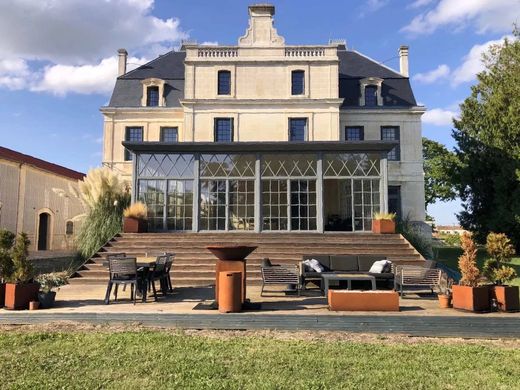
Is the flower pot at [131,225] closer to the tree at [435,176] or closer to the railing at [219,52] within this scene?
the railing at [219,52]

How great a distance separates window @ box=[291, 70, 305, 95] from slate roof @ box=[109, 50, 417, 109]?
287 cm

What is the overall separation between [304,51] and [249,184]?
1018cm

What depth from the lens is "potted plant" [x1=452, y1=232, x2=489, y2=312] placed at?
610 cm

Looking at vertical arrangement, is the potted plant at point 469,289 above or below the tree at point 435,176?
below

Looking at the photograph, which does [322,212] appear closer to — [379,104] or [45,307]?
[45,307]

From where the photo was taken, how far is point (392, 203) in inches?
888

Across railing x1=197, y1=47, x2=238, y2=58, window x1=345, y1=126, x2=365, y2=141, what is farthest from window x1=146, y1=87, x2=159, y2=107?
window x1=345, y1=126, x2=365, y2=141

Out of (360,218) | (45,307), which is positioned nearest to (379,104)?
(360,218)

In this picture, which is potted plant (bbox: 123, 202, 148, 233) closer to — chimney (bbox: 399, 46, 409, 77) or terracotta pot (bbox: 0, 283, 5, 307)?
terracotta pot (bbox: 0, 283, 5, 307)

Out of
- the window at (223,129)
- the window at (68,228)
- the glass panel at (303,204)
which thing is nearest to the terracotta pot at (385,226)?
the glass panel at (303,204)

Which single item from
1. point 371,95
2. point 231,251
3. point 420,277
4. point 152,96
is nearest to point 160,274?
point 231,251

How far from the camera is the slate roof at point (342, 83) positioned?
2297 cm

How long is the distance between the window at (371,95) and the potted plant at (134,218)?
49.3ft

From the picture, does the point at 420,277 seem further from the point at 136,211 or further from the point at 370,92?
the point at 370,92
